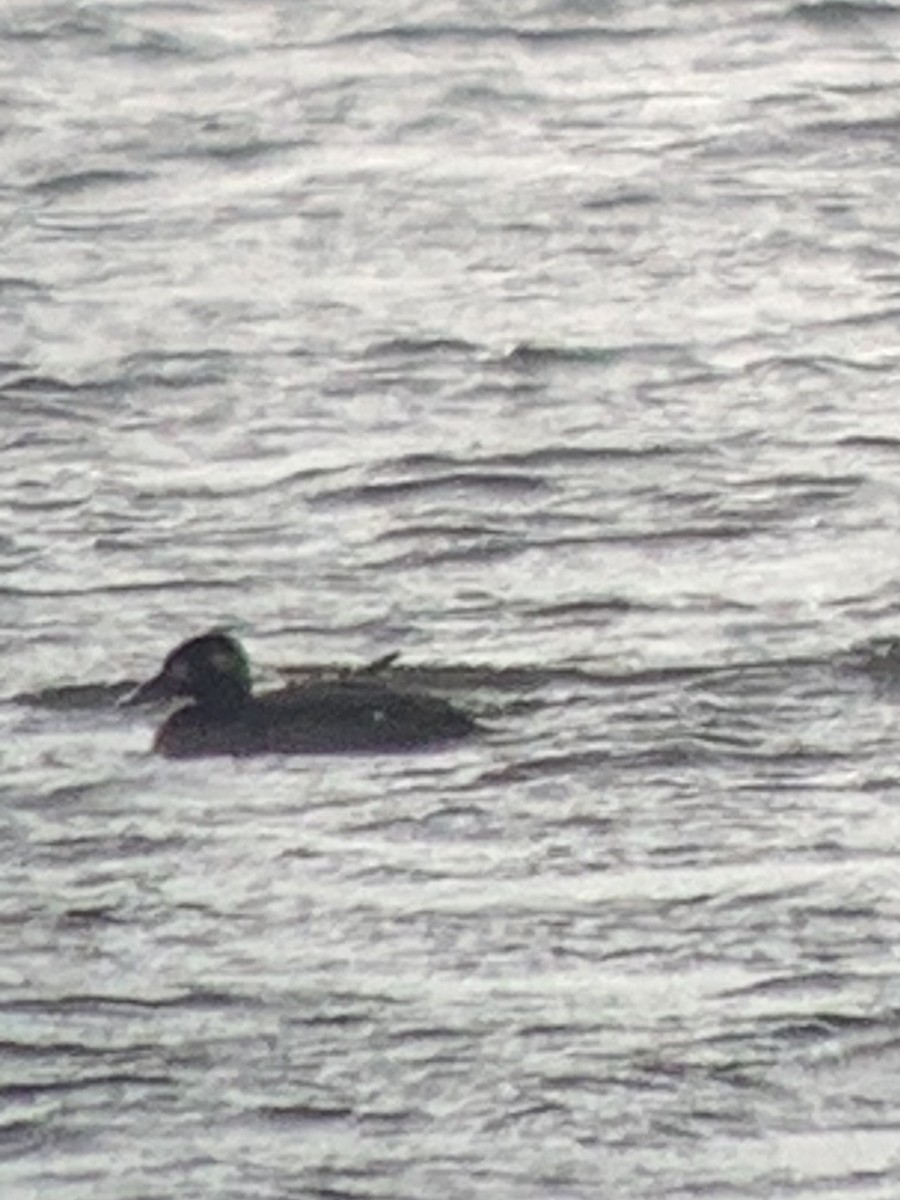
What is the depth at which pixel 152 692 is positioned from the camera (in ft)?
2.14

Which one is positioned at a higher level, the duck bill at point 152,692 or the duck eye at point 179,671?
the duck eye at point 179,671

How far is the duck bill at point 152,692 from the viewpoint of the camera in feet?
2.13

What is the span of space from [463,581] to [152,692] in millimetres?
90

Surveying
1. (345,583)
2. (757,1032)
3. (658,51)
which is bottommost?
(757,1032)

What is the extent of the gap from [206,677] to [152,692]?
16 millimetres

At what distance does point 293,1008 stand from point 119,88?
0.27 m

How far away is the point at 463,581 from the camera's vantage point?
0.66 m

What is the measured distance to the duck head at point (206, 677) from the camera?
0.65m

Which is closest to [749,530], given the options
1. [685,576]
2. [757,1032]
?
[685,576]

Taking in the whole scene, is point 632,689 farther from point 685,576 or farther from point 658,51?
point 658,51

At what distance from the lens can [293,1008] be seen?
2.05 ft

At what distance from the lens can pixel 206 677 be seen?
2.13 feet

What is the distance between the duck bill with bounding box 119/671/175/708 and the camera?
65 centimetres

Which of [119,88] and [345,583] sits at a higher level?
[119,88]
